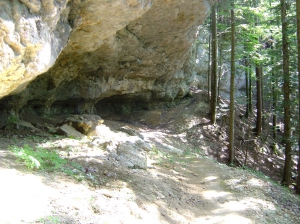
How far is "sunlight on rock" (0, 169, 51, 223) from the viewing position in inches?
160

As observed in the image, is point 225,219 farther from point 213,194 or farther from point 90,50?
point 90,50

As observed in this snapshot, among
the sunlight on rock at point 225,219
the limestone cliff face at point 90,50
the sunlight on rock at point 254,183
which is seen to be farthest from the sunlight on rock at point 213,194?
the limestone cliff face at point 90,50

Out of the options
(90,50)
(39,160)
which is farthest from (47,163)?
(90,50)

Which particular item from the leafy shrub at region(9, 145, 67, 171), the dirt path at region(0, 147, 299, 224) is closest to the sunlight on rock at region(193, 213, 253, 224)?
the dirt path at region(0, 147, 299, 224)

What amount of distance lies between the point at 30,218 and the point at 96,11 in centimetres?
664

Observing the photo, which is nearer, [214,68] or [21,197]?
[21,197]

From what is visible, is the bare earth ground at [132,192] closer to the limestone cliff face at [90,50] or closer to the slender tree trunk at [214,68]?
the limestone cliff face at [90,50]

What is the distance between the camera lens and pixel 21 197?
457 centimetres

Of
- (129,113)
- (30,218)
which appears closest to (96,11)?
(30,218)

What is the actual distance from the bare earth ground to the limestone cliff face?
2.34 meters

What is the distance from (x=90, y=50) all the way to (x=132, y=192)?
21.9 feet

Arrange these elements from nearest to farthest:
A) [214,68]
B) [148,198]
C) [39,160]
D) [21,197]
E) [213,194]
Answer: [21,197]
[39,160]
[148,198]
[213,194]
[214,68]

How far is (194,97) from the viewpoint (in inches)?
1021

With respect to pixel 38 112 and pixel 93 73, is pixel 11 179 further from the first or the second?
pixel 93 73
